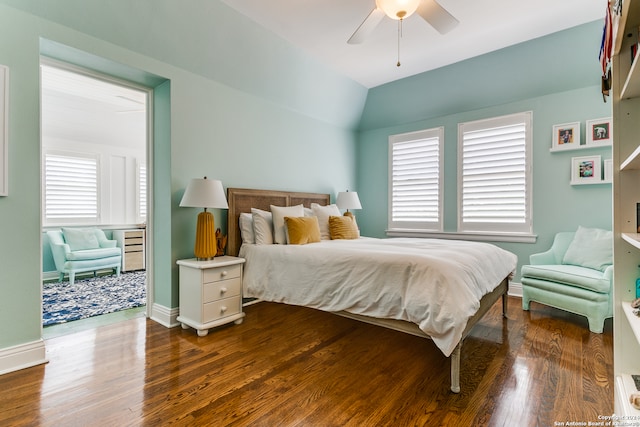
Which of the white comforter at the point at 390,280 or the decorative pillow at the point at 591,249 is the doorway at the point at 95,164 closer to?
the white comforter at the point at 390,280

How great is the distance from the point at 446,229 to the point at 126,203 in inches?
222

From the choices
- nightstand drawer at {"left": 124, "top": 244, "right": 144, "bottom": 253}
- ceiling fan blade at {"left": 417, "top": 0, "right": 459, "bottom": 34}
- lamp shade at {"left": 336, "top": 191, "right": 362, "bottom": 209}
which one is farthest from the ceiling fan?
nightstand drawer at {"left": 124, "top": 244, "right": 144, "bottom": 253}

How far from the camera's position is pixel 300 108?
14.1ft

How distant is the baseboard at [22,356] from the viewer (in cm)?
205

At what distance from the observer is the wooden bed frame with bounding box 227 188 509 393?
2.04 m

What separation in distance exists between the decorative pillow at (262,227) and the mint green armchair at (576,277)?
2.75 m

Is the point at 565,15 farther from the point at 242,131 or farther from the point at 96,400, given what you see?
the point at 96,400

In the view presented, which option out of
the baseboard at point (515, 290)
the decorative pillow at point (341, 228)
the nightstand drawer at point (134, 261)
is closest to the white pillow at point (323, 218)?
the decorative pillow at point (341, 228)

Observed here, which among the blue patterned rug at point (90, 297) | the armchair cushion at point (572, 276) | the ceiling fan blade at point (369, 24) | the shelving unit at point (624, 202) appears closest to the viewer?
the shelving unit at point (624, 202)

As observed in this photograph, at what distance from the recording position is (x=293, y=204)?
418cm

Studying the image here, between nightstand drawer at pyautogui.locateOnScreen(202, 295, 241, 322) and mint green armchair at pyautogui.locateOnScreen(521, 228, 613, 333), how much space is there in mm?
2998

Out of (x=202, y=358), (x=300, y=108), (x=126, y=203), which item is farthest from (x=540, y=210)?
(x=126, y=203)

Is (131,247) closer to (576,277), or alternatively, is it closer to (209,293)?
(209,293)

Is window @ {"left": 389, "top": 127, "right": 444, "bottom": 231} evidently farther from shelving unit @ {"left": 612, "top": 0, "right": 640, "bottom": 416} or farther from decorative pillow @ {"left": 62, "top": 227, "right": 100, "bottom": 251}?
decorative pillow @ {"left": 62, "top": 227, "right": 100, "bottom": 251}
